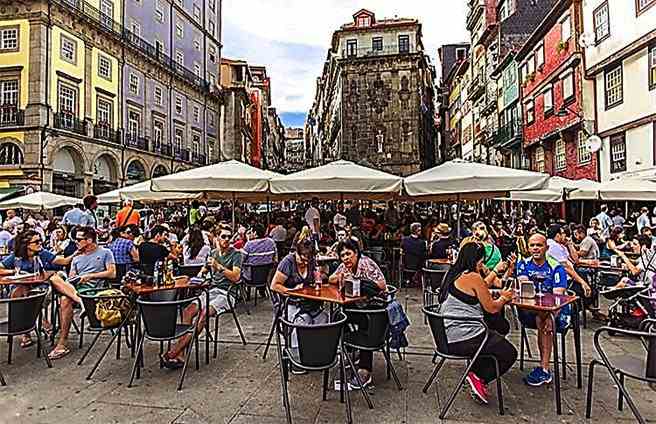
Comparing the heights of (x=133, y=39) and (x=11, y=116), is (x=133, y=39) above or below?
above

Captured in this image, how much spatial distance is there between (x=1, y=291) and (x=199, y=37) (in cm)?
4301

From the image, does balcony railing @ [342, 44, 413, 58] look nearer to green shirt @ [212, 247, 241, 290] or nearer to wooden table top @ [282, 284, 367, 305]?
green shirt @ [212, 247, 241, 290]

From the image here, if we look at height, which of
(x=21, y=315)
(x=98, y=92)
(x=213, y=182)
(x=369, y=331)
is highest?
(x=98, y=92)

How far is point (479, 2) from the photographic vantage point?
40531 mm

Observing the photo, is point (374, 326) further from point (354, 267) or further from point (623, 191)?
point (623, 191)

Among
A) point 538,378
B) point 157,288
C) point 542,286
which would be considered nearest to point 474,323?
point 538,378

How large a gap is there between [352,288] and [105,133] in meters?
29.9

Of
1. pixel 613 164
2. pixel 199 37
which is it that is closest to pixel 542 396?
pixel 613 164

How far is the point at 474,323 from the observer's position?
478cm

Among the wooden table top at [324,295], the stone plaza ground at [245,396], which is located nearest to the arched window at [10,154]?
the stone plaza ground at [245,396]

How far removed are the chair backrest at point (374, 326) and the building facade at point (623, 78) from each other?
53.2 ft

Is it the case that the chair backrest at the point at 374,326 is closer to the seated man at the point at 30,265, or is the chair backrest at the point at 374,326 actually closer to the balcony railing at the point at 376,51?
the seated man at the point at 30,265

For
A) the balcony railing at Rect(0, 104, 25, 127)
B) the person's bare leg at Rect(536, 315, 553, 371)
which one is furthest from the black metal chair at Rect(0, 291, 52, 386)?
the balcony railing at Rect(0, 104, 25, 127)

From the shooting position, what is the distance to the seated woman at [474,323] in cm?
475
